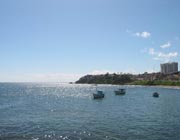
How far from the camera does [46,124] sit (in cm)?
4569

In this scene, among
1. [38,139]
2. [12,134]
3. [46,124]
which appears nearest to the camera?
[38,139]

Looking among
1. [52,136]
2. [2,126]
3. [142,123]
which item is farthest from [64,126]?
[142,123]

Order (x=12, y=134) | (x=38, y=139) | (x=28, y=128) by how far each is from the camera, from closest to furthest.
Result: (x=38, y=139) < (x=12, y=134) < (x=28, y=128)

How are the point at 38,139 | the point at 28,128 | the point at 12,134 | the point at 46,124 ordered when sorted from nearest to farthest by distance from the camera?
the point at 38,139 < the point at 12,134 < the point at 28,128 < the point at 46,124

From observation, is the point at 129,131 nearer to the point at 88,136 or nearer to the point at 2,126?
the point at 88,136

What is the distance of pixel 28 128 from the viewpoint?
4197 centimetres

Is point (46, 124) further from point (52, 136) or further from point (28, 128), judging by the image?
point (52, 136)

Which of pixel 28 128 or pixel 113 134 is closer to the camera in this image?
pixel 113 134

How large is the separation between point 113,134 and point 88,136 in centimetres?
366

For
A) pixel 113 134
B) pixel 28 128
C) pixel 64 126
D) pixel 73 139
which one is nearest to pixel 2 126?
pixel 28 128

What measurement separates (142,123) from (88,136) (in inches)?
542

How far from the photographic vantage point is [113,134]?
37.8 metres

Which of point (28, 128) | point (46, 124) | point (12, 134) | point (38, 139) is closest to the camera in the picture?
point (38, 139)

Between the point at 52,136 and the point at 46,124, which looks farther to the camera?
the point at 46,124
